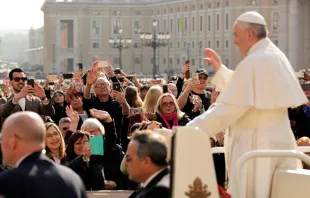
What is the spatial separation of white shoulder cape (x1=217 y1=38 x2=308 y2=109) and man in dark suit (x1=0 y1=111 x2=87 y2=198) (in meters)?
1.81

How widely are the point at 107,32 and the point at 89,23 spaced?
2.78 m

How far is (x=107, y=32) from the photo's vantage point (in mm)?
130875

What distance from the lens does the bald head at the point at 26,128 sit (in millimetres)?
4762

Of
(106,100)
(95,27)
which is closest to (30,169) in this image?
(106,100)

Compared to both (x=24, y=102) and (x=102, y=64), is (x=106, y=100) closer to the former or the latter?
(x=24, y=102)

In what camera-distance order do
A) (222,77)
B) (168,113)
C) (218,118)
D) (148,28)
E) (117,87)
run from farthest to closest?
(148,28) → (117,87) → (168,113) → (222,77) → (218,118)

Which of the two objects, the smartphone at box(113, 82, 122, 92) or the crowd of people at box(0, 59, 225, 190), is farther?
the smartphone at box(113, 82, 122, 92)

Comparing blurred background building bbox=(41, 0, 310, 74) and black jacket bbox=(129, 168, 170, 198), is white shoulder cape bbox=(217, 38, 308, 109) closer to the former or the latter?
black jacket bbox=(129, 168, 170, 198)

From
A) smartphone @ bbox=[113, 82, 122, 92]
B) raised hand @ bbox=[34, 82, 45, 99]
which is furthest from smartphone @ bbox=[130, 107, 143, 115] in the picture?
raised hand @ bbox=[34, 82, 45, 99]

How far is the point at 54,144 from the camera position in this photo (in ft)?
28.4

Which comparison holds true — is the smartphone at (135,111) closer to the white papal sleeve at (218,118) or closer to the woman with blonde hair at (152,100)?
the woman with blonde hair at (152,100)

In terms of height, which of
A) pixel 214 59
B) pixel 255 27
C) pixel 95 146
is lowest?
pixel 95 146

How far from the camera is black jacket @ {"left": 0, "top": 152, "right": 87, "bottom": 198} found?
4.70 m

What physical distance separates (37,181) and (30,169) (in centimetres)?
7
